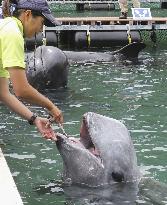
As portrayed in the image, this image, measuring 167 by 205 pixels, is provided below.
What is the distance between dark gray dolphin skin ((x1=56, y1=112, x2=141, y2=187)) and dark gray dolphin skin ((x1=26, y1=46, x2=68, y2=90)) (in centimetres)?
694

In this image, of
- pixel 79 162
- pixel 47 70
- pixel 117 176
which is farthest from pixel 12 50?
pixel 47 70

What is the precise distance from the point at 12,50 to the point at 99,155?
1.49 metres

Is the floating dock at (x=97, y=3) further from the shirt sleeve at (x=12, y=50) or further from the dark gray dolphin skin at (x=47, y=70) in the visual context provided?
the shirt sleeve at (x=12, y=50)

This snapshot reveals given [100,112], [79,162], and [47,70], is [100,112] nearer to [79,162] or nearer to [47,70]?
[47,70]

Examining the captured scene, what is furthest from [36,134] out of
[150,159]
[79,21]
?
[79,21]

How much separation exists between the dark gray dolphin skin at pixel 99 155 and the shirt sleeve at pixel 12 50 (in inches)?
39.8

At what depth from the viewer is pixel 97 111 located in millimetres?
11664

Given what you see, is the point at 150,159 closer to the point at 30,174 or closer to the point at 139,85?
the point at 30,174

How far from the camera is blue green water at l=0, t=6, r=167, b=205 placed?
25.5ft

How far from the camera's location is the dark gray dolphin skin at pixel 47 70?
13922 millimetres

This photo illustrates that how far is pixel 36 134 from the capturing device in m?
9.98

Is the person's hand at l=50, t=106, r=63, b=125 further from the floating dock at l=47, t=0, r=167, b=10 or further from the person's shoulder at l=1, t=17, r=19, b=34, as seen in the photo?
the floating dock at l=47, t=0, r=167, b=10

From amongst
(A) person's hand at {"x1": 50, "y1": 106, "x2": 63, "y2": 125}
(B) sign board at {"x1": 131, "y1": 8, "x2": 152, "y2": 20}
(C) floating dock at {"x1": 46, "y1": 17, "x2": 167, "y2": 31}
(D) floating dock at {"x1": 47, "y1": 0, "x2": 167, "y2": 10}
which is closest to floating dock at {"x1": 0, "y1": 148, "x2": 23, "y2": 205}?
(A) person's hand at {"x1": 50, "y1": 106, "x2": 63, "y2": 125}

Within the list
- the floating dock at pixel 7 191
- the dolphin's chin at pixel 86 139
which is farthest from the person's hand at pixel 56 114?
the floating dock at pixel 7 191
